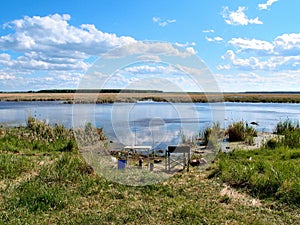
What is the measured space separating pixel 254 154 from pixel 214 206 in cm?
420

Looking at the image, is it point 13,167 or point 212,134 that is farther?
point 212,134

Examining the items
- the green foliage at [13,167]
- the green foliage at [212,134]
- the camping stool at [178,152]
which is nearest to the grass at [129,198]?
the green foliage at [13,167]

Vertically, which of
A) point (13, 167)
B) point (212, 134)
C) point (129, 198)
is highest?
point (212, 134)

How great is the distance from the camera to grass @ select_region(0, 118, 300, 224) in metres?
4.34

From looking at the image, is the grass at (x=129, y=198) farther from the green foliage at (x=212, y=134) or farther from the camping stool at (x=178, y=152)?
the green foliage at (x=212, y=134)

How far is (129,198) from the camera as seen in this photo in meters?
5.09

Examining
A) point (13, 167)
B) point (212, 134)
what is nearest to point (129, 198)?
point (13, 167)

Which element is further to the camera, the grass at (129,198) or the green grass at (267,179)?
the green grass at (267,179)

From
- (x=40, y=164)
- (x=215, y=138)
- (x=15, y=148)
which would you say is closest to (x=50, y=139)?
(x=15, y=148)

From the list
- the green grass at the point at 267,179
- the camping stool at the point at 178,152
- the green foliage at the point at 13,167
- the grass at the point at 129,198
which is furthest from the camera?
the camping stool at the point at 178,152

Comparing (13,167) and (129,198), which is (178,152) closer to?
(129,198)

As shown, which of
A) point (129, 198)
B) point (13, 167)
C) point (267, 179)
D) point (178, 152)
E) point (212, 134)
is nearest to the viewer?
point (129, 198)

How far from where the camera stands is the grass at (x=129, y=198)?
4336mm

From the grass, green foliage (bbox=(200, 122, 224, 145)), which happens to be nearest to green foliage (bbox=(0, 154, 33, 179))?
the grass
